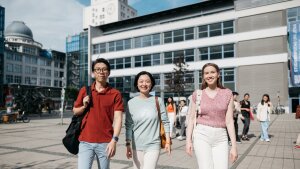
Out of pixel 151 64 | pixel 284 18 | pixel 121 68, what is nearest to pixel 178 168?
pixel 284 18

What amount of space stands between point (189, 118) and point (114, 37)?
49204 millimetres

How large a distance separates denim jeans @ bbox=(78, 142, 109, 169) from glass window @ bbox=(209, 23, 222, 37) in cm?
3933

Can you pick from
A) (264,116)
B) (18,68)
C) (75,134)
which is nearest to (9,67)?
(18,68)

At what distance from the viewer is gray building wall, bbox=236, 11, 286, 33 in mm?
36875

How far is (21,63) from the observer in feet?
248

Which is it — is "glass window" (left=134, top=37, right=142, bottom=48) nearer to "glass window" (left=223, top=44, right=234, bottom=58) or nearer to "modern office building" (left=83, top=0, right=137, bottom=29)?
"glass window" (left=223, top=44, right=234, bottom=58)

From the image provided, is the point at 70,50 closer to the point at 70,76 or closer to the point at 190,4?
the point at 70,76

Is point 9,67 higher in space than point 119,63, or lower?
higher

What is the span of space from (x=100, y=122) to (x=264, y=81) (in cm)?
3771

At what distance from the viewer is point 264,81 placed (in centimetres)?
3744

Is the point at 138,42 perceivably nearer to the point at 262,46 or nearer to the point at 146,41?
the point at 146,41

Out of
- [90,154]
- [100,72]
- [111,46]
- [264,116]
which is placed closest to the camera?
[90,154]

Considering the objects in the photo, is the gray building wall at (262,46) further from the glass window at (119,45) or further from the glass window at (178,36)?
the glass window at (119,45)

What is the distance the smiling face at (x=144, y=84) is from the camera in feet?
12.4
